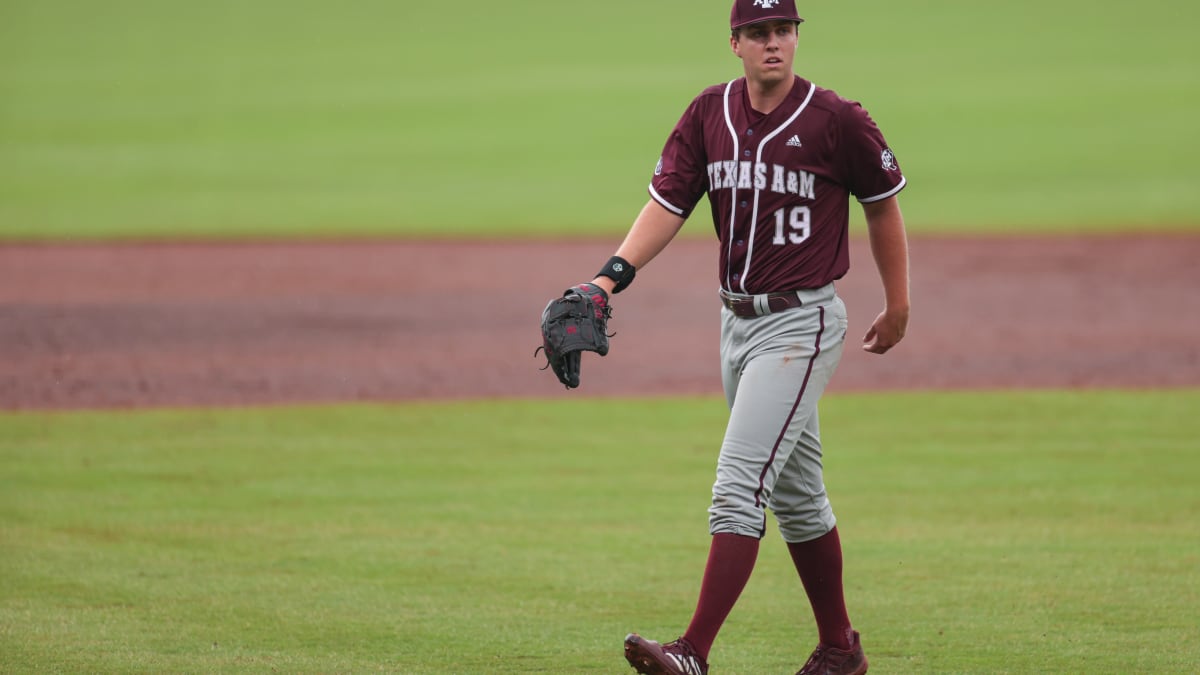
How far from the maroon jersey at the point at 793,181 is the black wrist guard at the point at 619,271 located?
27 centimetres

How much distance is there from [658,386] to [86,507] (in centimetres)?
474

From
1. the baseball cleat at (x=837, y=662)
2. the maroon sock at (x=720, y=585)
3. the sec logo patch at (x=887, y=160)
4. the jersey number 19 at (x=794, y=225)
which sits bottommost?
the baseball cleat at (x=837, y=662)

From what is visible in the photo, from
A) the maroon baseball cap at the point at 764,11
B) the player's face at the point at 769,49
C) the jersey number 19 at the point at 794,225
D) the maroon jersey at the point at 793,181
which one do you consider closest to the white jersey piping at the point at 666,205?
the maroon jersey at the point at 793,181

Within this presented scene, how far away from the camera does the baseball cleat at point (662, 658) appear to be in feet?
13.2

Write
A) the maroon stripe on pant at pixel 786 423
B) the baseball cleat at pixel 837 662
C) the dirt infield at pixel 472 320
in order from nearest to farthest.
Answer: the maroon stripe on pant at pixel 786 423
the baseball cleat at pixel 837 662
the dirt infield at pixel 472 320

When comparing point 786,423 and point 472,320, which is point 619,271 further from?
point 472,320

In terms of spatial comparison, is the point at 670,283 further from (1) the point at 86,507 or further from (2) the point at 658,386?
(1) the point at 86,507

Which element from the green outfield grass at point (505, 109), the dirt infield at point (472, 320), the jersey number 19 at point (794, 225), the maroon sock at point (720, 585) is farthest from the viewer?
the green outfield grass at point (505, 109)

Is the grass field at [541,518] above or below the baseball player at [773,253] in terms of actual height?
below

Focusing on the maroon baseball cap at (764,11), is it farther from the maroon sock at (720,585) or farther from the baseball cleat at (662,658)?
the baseball cleat at (662,658)

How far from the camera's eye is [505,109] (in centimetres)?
2980

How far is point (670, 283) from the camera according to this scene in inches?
629

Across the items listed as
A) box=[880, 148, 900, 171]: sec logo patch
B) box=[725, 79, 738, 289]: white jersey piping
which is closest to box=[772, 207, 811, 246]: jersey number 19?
box=[725, 79, 738, 289]: white jersey piping

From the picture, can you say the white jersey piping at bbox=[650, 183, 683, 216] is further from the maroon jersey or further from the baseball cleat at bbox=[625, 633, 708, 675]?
the baseball cleat at bbox=[625, 633, 708, 675]
